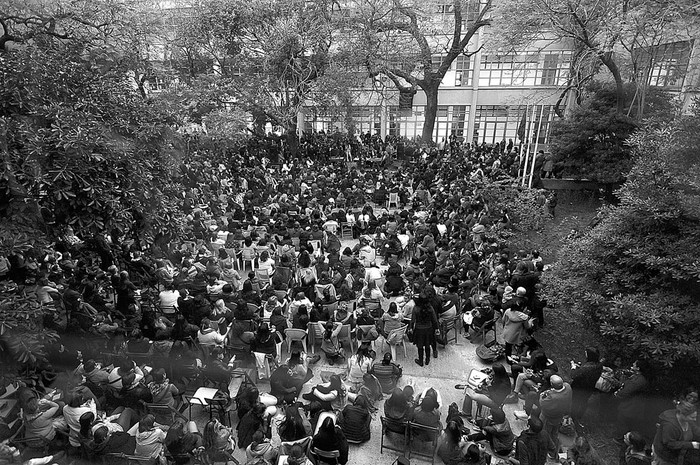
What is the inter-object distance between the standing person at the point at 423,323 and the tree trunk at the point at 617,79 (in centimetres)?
1134

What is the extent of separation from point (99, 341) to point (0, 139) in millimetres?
3189

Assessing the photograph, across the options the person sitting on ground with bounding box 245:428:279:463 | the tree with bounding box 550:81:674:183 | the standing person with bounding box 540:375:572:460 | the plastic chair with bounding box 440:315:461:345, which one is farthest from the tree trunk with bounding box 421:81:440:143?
the person sitting on ground with bounding box 245:428:279:463

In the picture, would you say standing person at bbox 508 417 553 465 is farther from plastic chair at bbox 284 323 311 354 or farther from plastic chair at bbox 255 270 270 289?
plastic chair at bbox 255 270 270 289

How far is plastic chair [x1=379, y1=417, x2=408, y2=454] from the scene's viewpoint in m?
5.79

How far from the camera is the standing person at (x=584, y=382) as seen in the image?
20.0 feet

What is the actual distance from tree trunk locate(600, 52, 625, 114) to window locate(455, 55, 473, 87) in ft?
49.1

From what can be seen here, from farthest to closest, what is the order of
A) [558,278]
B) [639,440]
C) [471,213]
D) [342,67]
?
[342,67], [471,213], [558,278], [639,440]

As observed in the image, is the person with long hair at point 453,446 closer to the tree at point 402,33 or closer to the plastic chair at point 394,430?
the plastic chair at point 394,430


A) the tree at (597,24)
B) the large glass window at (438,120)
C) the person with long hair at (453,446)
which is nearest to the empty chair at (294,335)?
the person with long hair at (453,446)

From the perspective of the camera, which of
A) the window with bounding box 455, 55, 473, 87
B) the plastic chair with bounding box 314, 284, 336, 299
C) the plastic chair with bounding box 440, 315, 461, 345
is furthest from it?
the window with bounding box 455, 55, 473, 87

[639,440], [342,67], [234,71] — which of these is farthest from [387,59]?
[639,440]

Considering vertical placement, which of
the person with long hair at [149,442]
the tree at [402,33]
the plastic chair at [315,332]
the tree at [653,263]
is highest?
the tree at [402,33]

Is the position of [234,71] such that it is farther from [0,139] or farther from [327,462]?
[327,462]

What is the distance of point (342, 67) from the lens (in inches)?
832
